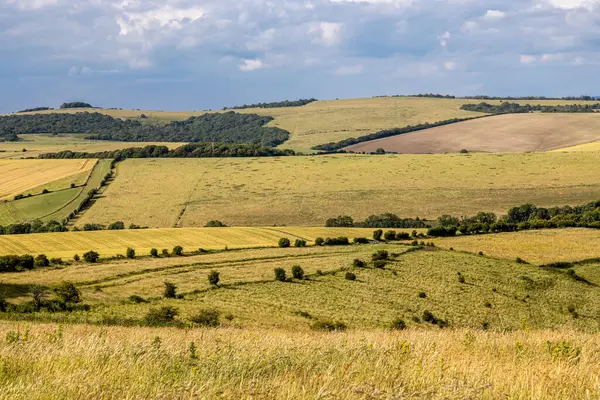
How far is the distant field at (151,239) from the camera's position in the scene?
74.4 meters

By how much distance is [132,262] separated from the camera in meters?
67.6

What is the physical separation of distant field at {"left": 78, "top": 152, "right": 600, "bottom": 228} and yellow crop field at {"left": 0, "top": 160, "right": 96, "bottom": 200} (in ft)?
33.5

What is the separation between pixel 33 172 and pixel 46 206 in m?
32.3

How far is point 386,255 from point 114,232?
3800cm

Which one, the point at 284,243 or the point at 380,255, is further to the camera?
the point at 284,243

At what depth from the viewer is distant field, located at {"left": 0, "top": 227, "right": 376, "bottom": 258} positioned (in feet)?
→ 244

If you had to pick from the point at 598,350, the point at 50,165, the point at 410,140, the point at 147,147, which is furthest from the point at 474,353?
the point at 410,140

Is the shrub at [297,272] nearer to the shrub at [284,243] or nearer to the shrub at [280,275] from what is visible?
the shrub at [280,275]

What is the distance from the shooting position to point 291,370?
30.7 feet

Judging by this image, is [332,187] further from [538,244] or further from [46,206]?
[538,244]

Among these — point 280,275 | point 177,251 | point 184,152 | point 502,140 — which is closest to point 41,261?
point 177,251

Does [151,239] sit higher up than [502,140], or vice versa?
[502,140]

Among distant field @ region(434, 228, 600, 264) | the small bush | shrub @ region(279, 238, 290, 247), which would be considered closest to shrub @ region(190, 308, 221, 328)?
the small bush

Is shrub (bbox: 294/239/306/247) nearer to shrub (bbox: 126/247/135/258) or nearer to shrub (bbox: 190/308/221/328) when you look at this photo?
shrub (bbox: 126/247/135/258)
